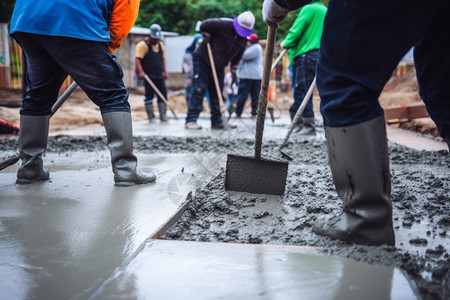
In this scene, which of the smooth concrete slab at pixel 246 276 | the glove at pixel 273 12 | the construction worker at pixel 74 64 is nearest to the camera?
the smooth concrete slab at pixel 246 276

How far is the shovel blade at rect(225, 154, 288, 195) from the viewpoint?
205 cm

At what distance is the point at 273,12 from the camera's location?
1.90 meters

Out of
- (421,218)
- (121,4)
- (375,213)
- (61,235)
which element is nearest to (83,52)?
(121,4)

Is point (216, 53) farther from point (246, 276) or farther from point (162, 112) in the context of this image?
point (246, 276)

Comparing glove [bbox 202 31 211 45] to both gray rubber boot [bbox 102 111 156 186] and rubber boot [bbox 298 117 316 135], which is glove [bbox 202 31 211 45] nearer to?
rubber boot [bbox 298 117 316 135]

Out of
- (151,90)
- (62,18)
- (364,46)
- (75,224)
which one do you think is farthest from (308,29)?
(151,90)

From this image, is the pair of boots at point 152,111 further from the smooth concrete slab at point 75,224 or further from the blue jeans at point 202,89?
the smooth concrete slab at point 75,224

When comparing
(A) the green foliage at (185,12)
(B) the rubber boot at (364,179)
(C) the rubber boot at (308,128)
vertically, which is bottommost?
(C) the rubber boot at (308,128)

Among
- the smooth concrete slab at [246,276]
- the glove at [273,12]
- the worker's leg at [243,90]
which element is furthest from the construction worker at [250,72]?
the smooth concrete slab at [246,276]

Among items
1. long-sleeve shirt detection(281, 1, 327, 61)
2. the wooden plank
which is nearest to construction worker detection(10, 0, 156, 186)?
long-sleeve shirt detection(281, 1, 327, 61)

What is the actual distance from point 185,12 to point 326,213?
64.7 feet

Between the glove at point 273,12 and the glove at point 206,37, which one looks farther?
the glove at point 206,37

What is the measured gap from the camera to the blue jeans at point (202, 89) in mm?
6363

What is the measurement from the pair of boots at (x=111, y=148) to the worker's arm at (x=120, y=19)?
1.62 ft
